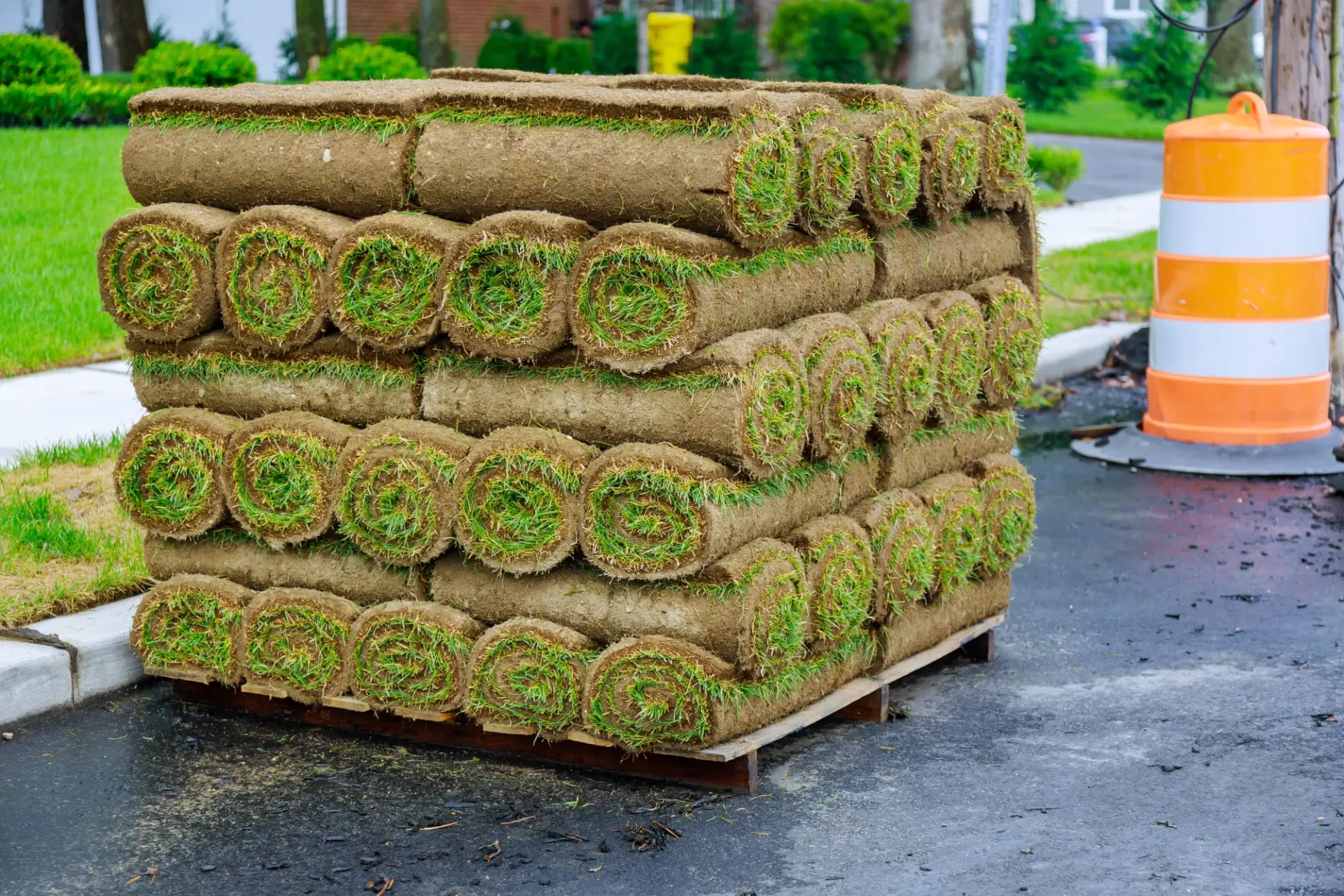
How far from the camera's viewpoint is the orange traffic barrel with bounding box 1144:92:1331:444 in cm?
793

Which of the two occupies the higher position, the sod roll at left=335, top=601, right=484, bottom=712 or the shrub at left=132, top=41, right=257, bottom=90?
the shrub at left=132, top=41, right=257, bottom=90

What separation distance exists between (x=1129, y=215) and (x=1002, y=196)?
1147cm

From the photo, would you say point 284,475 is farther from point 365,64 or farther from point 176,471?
point 365,64

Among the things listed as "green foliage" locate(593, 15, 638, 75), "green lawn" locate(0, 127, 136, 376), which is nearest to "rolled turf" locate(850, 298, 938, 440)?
"green lawn" locate(0, 127, 136, 376)

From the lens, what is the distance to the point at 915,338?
5.00 meters

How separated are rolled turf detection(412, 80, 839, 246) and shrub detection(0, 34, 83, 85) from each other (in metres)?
14.1

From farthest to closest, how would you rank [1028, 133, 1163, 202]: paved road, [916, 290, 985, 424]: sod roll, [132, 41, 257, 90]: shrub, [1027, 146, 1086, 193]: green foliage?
1. [1028, 133, 1163, 202]: paved road
2. [1027, 146, 1086, 193]: green foliage
3. [132, 41, 257, 90]: shrub
4. [916, 290, 985, 424]: sod roll

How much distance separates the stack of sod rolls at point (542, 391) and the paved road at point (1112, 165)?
13313 mm

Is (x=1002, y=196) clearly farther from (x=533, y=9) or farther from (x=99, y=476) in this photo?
(x=533, y=9)

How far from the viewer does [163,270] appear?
4.77 metres

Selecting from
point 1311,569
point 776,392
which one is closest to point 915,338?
point 776,392

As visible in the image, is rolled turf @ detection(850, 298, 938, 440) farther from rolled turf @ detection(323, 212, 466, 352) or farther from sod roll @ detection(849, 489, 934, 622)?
rolled turf @ detection(323, 212, 466, 352)

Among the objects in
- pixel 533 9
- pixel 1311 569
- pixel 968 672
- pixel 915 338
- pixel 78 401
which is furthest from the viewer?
pixel 533 9

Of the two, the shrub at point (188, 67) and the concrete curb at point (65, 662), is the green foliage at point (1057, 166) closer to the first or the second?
the shrub at point (188, 67)
